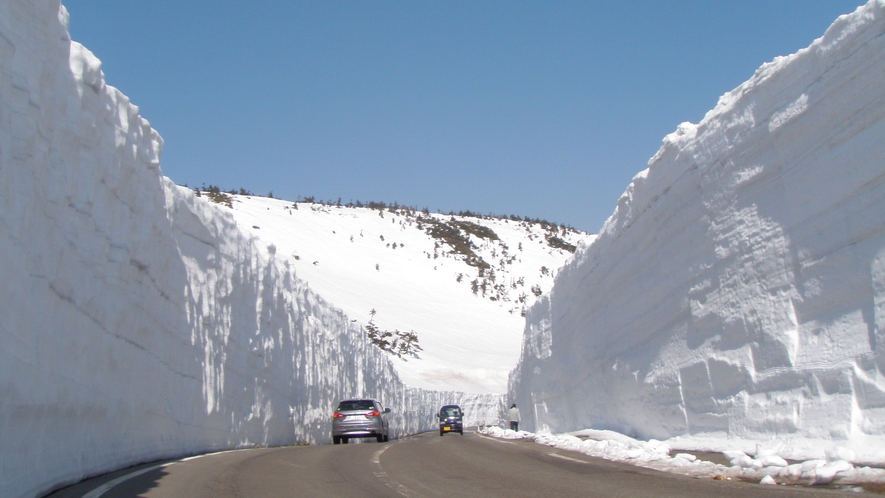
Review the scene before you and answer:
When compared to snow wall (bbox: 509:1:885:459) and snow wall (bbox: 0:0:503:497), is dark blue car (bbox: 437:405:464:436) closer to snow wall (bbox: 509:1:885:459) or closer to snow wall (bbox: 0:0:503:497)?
snow wall (bbox: 0:0:503:497)

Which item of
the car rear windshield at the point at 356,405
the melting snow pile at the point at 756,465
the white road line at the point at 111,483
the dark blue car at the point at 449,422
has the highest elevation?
the car rear windshield at the point at 356,405

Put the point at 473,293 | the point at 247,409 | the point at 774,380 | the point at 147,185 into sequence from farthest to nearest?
the point at 473,293
the point at 247,409
the point at 147,185
the point at 774,380

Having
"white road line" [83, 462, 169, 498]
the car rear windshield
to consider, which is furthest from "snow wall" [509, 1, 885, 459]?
"white road line" [83, 462, 169, 498]

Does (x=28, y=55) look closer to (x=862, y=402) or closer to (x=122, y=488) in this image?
(x=122, y=488)

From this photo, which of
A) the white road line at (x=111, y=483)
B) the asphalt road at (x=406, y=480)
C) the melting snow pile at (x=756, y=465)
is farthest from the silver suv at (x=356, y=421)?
the white road line at (x=111, y=483)

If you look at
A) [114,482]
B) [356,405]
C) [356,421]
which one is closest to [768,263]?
[114,482]

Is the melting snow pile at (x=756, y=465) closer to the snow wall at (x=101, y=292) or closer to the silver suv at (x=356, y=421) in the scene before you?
the snow wall at (x=101, y=292)

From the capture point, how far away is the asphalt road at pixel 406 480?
9.56 m

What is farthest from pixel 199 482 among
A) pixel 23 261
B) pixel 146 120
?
pixel 146 120

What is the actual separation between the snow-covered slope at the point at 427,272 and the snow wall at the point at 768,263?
33.5 meters

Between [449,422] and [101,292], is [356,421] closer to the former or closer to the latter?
[449,422]

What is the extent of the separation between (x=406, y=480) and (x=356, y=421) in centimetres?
1396

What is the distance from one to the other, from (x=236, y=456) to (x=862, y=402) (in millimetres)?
11385

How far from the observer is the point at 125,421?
12.7 m
